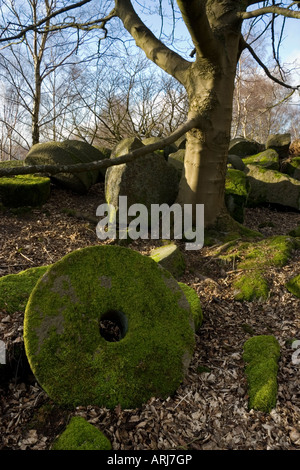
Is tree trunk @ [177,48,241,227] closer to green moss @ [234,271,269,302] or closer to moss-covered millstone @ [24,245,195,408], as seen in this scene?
green moss @ [234,271,269,302]

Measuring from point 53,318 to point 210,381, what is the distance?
1.40m

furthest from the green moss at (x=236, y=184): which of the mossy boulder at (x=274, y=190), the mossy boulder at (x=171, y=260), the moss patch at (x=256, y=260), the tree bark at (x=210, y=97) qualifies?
the mossy boulder at (x=171, y=260)

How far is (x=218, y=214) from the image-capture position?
19.5ft

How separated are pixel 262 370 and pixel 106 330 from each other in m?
1.39

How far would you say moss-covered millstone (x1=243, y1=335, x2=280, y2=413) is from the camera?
99.7 inches

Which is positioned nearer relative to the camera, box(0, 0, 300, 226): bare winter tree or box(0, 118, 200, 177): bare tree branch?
box(0, 118, 200, 177): bare tree branch

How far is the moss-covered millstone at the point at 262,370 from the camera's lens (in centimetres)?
253

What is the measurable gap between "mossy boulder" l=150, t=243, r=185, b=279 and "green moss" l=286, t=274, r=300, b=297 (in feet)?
4.59

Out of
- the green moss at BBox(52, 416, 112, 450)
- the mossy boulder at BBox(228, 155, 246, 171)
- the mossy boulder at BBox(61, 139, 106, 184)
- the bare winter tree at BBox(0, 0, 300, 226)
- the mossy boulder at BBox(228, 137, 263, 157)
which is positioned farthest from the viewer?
the mossy boulder at BBox(228, 137, 263, 157)

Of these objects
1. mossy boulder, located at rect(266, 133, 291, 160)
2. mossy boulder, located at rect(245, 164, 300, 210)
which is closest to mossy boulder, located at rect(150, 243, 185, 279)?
mossy boulder, located at rect(245, 164, 300, 210)

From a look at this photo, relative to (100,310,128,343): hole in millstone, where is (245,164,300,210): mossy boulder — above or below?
above

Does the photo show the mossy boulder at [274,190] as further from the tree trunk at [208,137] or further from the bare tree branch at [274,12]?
the bare tree branch at [274,12]
